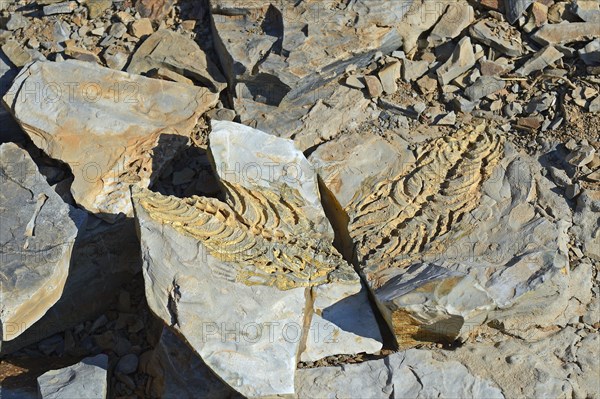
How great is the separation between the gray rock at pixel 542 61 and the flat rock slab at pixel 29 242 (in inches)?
117

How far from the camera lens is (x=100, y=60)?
626cm

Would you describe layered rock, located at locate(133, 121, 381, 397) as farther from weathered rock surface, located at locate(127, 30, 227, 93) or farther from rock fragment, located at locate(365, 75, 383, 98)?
weathered rock surface, located at locate(127, 30, 227, 93)

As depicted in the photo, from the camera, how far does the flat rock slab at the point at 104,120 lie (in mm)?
5430

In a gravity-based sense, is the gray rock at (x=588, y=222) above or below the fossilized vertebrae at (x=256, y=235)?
below

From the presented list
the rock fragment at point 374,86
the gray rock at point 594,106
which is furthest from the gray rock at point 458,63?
the gray rock at point 594,106

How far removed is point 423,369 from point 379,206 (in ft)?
3.44

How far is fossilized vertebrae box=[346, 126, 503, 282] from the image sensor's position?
496 cm

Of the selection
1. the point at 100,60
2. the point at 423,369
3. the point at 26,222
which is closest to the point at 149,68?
the point at 100,60

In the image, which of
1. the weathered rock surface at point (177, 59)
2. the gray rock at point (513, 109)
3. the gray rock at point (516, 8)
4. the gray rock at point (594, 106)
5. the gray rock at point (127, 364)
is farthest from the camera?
the weathered rock surface at point (177, 59)

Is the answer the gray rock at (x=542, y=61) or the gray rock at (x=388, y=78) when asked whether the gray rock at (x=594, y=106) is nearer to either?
the gray rock at (x=542, y=61)

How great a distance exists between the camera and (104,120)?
5570 millimetres

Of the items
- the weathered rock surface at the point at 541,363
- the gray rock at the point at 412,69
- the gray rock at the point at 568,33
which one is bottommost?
the weathered rock surface at the point at 541,363

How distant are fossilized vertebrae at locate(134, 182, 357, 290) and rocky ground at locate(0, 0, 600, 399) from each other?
0.01 metres

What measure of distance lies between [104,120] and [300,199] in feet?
4.70
